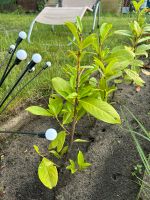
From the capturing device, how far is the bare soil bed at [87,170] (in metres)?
2.05

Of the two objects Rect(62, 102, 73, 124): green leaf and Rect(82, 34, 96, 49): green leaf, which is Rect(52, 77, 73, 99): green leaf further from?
Rect(82, 34, 96, 49): green leaf

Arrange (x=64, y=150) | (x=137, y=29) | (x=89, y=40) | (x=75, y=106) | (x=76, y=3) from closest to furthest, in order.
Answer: (x=89, y=40) → (x=75, y=106) → (x=64, y=150) → (x=137, y=29) → (x=76, y=3)

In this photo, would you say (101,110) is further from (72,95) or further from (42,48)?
(42,48)

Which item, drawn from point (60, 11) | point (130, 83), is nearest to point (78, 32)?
point (130, 83)

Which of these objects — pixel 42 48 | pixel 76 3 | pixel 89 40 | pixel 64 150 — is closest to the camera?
pixel 89 40

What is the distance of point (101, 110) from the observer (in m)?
1.88

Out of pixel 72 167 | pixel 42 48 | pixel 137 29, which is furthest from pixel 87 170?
pixel 42 48

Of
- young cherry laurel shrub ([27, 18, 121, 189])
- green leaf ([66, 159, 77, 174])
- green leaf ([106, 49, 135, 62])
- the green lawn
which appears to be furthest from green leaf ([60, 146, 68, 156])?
the green lawn

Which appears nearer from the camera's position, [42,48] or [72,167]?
[72,167]

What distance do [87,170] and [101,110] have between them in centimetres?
51

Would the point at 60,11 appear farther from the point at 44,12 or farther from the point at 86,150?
the point at 86,150

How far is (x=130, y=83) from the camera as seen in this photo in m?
3.30

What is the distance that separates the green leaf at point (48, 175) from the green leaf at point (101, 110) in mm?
363

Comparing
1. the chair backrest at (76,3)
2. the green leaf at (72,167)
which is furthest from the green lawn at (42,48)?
the green leaf at (72,167)
